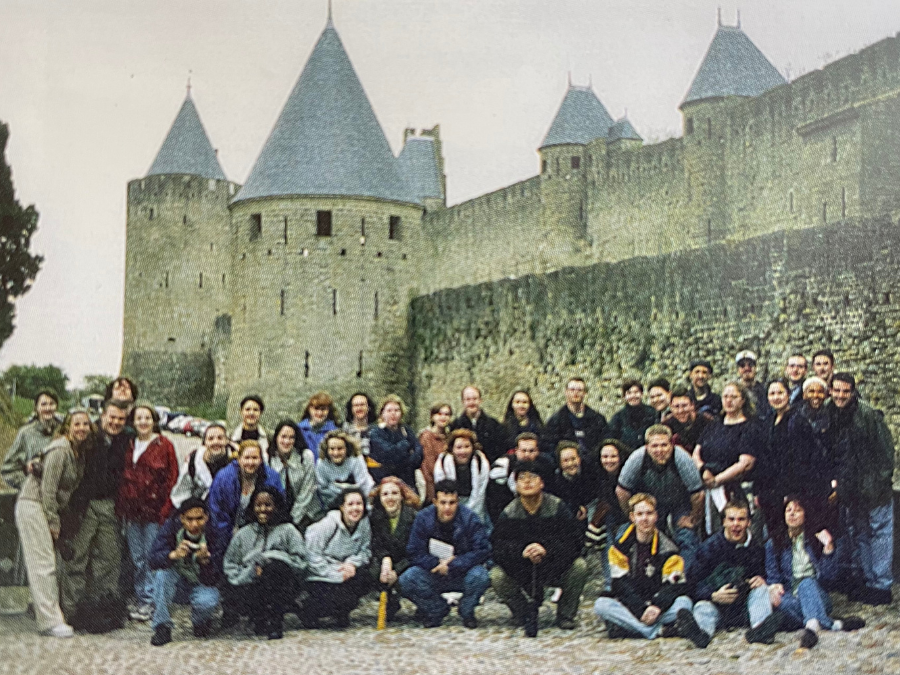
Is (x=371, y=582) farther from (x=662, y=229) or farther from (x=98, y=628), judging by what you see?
(x=662, y=229)

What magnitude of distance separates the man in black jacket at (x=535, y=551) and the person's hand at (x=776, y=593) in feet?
4.63

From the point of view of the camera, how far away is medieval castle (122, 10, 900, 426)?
19.3 meters

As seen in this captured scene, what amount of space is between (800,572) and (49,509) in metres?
5.83

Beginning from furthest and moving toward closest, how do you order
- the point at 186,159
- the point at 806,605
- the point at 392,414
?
the point at 186,159
the point at 392,414
the point at 806,605

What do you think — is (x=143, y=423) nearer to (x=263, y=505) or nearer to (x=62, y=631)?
(x=263, y=505)

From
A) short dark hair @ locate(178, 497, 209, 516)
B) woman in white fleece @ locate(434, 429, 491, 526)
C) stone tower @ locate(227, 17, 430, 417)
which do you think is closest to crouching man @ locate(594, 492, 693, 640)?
woman in white fleece @ locate(434, 429, 491, 526)

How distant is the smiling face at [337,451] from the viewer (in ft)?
36.7

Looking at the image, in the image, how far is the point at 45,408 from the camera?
37.7 feet

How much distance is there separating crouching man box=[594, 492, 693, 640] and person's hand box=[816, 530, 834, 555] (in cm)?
107

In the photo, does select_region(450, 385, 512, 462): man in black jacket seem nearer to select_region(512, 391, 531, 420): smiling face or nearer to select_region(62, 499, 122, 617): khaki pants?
select_region(512, 391, 531, 420): smiling face

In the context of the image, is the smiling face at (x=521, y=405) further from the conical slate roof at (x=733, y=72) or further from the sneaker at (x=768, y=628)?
the conical slate roof at (x=733, y=72)

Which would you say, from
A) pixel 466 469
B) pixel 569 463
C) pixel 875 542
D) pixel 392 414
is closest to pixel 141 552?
pixel 392 414

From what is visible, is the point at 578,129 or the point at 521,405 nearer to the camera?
the point at 521,405

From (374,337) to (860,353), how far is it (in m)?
7.98
